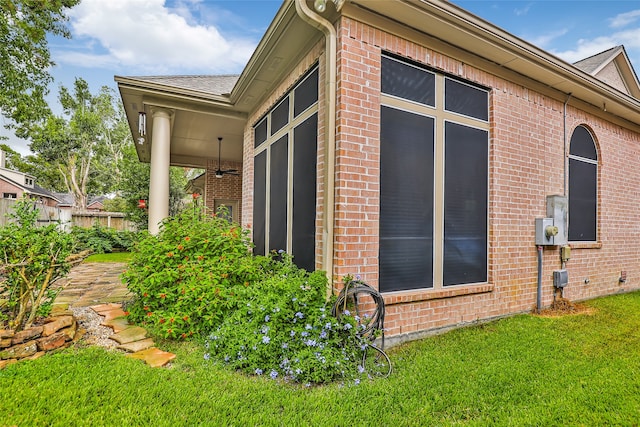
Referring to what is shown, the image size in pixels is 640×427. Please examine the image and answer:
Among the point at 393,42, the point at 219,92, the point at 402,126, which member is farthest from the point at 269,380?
the point at 219,92

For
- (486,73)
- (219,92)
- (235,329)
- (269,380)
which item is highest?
(219,92)

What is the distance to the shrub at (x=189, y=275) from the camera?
325cm

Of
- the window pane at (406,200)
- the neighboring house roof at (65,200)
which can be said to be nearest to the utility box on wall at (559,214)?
the window pane at (406,200)

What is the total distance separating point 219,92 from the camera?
5.73 m

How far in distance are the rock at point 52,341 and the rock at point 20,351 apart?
4 centimetres

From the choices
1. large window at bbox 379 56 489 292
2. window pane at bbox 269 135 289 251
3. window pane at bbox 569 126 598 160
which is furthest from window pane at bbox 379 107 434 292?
window pane at bbox 569 126 598 160

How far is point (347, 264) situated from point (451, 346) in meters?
1.36

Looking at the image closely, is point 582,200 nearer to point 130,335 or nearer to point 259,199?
point 259,199

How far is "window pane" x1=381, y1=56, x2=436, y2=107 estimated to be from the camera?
3.33 meters

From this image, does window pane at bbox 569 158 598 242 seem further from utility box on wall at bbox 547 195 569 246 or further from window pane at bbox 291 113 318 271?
window pane at bbox 291 113 318 271

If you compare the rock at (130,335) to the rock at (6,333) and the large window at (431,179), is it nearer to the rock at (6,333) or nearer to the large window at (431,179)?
the rock at (6,333)

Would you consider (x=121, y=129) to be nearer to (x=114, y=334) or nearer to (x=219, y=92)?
(x=219, y=92)

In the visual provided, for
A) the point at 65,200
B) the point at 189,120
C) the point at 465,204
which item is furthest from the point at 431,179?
the point at 65,200

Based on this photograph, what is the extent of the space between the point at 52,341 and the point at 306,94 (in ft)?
11.9
